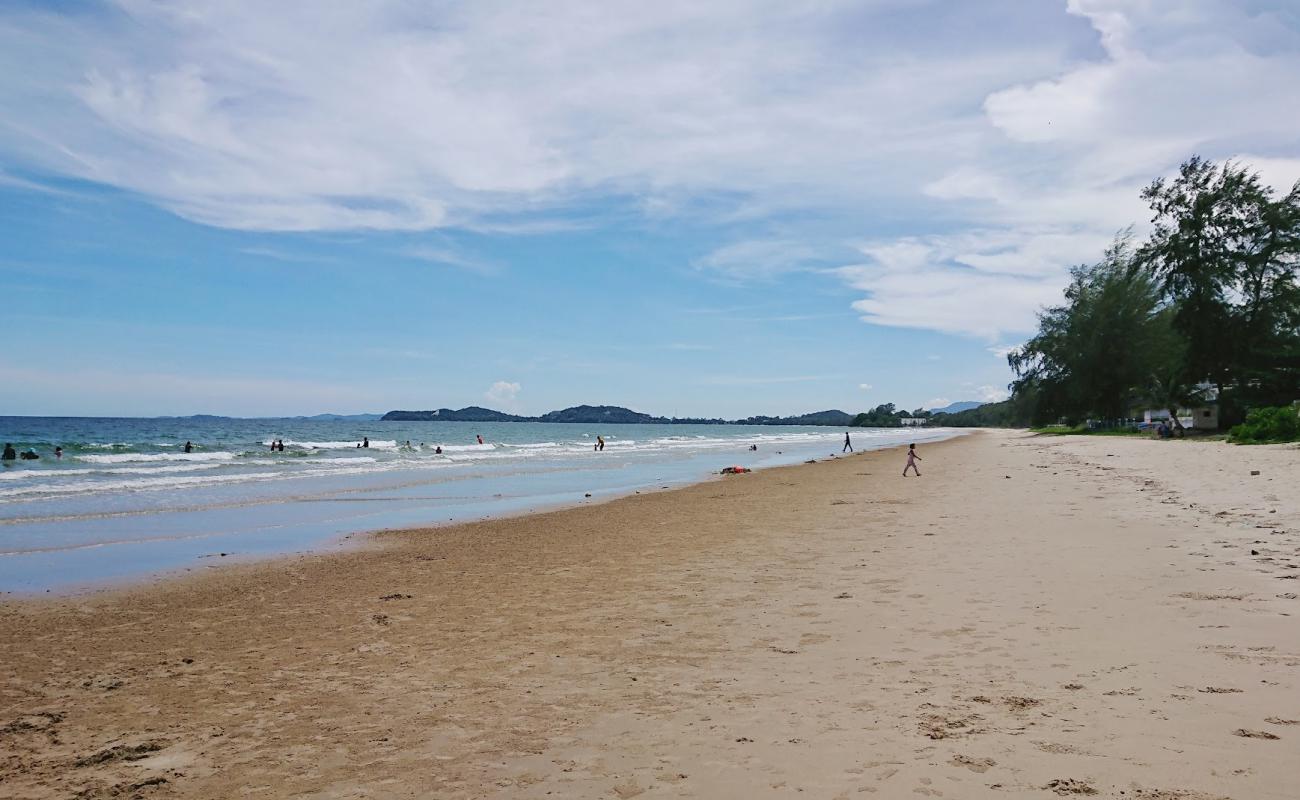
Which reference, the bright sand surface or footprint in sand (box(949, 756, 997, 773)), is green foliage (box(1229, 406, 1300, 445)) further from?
footprint in sand (box(949, 756, 997, 773))

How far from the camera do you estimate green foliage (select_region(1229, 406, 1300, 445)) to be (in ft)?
103

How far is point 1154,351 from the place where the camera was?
56.8 metres

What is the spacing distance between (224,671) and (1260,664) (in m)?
8.03

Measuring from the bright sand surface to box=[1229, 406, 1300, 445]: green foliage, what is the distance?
24.1m

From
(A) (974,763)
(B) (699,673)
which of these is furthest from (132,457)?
(A) (974,763)

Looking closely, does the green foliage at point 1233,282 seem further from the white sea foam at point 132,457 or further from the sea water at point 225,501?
the white sea foam at point 132,457

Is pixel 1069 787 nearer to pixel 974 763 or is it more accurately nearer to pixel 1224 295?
pixel 974 763

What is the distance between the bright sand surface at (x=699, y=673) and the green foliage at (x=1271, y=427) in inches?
951

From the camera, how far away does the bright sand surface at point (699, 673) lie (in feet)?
14.5

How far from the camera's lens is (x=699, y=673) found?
624 cm

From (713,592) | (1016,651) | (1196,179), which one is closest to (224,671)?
(713,592)

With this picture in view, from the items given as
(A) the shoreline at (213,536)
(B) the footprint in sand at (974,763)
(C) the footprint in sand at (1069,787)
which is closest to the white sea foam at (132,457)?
(A) the shoreline at (213,536)

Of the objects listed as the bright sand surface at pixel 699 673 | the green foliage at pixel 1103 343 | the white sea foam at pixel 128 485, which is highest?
the green foliage at pixel 1103 343

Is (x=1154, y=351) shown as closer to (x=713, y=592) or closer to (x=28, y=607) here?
(x=713, y=592)
